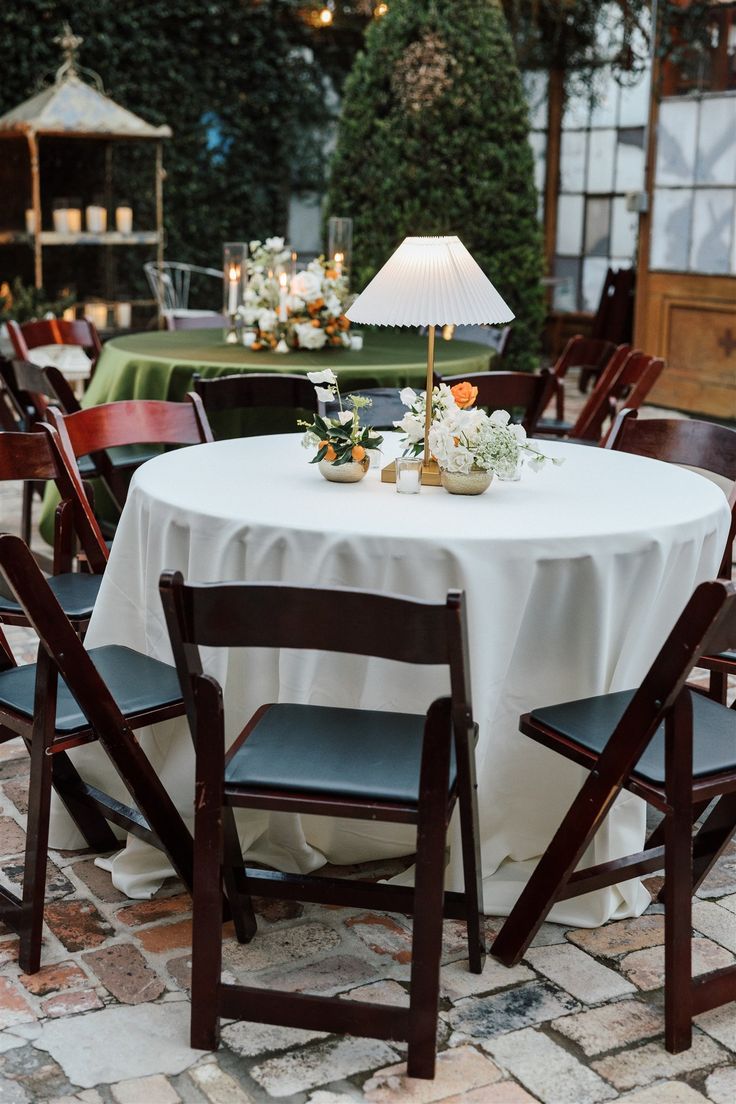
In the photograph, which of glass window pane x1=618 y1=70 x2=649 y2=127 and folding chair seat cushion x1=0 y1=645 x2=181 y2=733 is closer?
folding chair seat cushion x1=0 y1=645 x2=181 y2=733

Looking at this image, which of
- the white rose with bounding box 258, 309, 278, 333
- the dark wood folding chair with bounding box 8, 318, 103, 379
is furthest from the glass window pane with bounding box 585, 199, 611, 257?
the white rose with bounding box 258, 309, 278, 333

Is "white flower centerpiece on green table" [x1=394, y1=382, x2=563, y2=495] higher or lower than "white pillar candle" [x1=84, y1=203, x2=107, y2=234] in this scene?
lower

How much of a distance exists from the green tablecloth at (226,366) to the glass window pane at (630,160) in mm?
6456

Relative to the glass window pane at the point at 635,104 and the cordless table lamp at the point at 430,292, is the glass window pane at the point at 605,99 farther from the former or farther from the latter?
the cordless table lamp at the point at 430,292

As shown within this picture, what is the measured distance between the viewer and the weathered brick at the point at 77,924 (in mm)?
2607

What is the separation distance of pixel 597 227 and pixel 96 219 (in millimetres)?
5249

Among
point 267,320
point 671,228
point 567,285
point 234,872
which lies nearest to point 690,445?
point 234,872

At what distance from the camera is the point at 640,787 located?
230 centimetres

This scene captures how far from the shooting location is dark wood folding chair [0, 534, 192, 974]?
2.39 m

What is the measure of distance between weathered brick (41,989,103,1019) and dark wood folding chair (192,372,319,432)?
7.85 feet

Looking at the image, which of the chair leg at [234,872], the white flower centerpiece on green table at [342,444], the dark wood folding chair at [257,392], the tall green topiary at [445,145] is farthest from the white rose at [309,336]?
the tall green topiary at [445,145]

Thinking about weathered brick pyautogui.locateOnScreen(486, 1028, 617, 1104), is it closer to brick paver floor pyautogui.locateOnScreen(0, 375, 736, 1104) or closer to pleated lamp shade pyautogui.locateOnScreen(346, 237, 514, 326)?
brick paver floor pyautogui.locateOnScreen(0, 375, 736, 1104)

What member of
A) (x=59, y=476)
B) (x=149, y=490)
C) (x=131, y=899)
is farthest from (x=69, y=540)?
(x=131, y=899)

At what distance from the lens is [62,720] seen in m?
2.54
